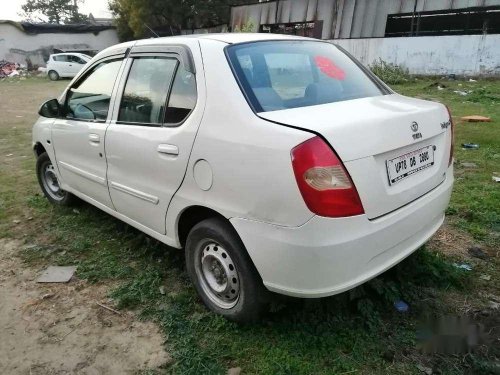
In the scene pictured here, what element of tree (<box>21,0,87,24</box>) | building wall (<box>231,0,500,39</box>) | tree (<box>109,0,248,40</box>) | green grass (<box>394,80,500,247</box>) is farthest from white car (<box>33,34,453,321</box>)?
tree (<box>21,0,87,24</box>)

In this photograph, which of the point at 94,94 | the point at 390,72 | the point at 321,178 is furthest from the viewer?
the point at 390,72

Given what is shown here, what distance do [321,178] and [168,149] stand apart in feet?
3.45

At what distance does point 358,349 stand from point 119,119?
7.38 feet

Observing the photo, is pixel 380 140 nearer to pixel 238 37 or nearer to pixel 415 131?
pixel 415 131

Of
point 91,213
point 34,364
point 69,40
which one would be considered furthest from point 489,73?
point 69,40

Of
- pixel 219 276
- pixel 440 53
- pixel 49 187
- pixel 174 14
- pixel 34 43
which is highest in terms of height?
pixel 174 14

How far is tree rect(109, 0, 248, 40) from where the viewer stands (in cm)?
2917

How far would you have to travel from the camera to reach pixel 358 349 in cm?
231

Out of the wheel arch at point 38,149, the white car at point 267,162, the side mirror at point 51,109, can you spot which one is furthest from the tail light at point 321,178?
the wheel arch at point 38,149

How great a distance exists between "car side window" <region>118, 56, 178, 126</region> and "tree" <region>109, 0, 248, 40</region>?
90.4ft

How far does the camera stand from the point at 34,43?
3042cm

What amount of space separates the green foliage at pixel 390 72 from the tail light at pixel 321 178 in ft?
46.1

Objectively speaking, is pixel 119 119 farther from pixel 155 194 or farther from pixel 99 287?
pixel 99 287

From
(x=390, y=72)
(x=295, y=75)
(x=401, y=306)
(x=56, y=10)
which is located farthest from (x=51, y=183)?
(x=56, y=10)
